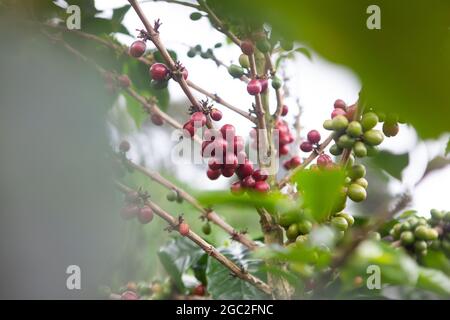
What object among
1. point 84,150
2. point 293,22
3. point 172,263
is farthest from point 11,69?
point 293,22

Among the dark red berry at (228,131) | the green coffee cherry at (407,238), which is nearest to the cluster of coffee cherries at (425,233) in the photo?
the green coffee cherry at (407,238)

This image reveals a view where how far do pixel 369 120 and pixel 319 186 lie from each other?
0.34m

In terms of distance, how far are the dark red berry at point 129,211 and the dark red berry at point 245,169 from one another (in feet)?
0.57

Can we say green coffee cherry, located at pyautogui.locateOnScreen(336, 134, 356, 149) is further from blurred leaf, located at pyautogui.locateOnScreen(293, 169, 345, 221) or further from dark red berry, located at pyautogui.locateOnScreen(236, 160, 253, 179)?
blurred leaf, located at pyautogui.locateOnScreen(293, 169, 345, 221)

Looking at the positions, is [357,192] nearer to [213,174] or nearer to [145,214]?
[213,174]

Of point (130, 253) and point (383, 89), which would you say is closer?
point (383, 89)

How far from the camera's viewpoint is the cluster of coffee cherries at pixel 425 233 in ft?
1.77

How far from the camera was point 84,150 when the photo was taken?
71 centimetres

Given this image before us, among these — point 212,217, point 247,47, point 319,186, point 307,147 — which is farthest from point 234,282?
point 319,186

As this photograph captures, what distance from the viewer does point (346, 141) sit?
54cm

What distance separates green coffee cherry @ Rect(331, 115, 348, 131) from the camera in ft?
1.76
